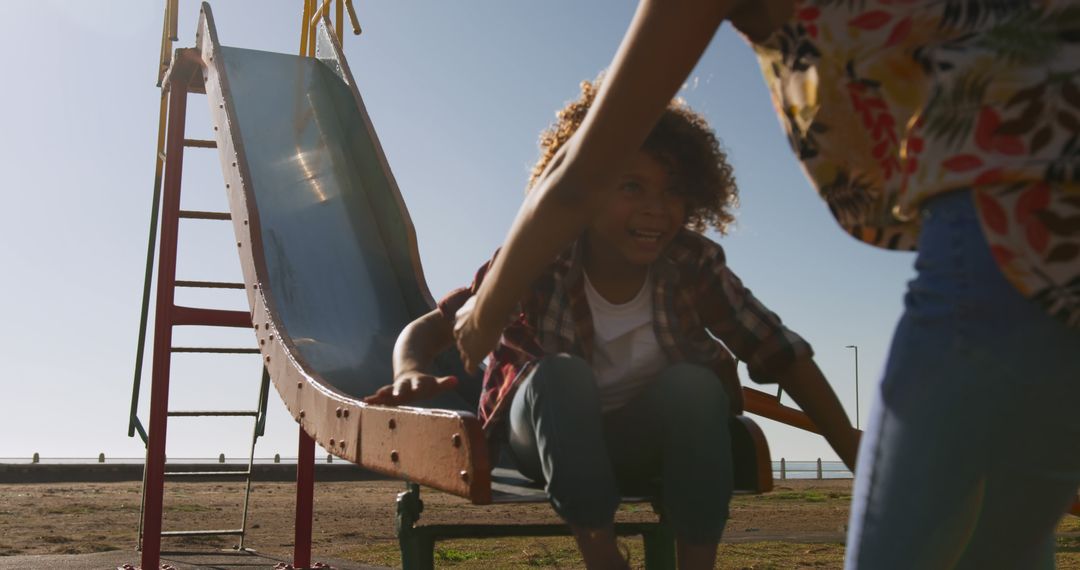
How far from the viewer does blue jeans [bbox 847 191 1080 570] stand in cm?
90

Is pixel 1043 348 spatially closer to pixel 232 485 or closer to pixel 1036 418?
pixel 1036 418

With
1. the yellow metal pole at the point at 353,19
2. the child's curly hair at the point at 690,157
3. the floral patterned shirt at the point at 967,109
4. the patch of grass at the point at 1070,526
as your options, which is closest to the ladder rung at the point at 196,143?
the yellow metal pole at the point at 353,19

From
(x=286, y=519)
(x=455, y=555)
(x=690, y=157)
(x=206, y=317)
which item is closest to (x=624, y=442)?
(x=690, y=157)

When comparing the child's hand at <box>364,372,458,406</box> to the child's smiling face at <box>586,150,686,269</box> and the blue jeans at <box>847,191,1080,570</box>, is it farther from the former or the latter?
the blue jeans at <box>847,191,1080,570</box>

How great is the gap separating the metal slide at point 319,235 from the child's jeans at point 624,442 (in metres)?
0.59

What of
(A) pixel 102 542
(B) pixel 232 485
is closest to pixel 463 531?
(A) pixel 102 542

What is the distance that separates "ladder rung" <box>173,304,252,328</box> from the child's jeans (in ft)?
13.9

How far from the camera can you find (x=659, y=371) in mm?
2129

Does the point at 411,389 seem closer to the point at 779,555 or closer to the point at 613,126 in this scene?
the point at 613,126

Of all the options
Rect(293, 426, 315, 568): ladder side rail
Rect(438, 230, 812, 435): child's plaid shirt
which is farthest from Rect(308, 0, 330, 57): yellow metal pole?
Rect(438, 230, 812, 435): child's plaid shirt

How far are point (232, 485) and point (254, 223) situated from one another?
62.0ft

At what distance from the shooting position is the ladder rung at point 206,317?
233 inches

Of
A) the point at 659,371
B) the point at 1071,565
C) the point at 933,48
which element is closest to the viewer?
the point at 933,48

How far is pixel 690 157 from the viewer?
2295 mm
